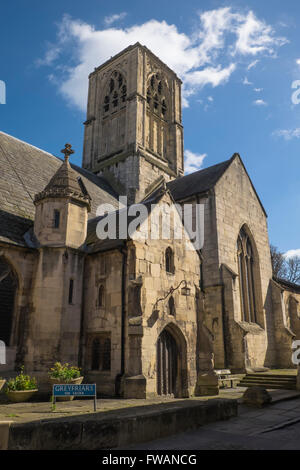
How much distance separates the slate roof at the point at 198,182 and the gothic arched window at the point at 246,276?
401 cm

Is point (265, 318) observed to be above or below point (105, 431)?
above

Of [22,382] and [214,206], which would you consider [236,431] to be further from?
[214,206]

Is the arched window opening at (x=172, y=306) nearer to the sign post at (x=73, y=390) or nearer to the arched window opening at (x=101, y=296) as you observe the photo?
the arched window opening at (x=101, y=296)

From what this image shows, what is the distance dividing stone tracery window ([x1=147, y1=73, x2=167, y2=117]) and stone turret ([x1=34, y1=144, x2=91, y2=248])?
20228mm

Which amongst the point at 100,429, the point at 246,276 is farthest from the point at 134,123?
the point at 100,429

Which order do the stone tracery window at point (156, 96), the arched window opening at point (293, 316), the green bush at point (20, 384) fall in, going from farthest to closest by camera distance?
the stone tracery window at point (156, 96) < the arched window opening at point (293, 316) < the green bush at point (20, 384)

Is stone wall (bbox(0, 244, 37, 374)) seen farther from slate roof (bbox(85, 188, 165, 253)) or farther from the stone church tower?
the stone church tower

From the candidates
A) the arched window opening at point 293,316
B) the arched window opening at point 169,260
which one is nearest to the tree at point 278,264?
the arched window opening at point 293,316

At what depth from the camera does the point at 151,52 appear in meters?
33.8

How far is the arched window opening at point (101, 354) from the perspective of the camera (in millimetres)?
13141

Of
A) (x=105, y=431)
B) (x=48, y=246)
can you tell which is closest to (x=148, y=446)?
(x=105, y=431)

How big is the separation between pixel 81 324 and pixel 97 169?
19.0 metres

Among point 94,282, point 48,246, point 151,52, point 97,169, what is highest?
point 151,52

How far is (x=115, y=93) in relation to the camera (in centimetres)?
3338
